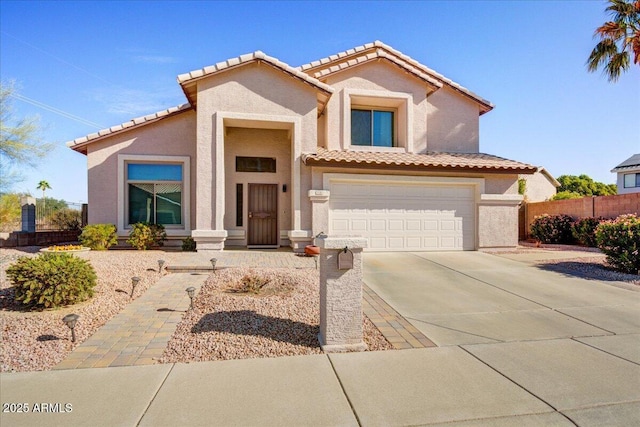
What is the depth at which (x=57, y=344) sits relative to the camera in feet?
14.1

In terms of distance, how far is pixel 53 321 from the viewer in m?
5.04

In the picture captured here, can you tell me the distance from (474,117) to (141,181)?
14.0 meters

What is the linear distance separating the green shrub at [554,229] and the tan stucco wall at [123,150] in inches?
609

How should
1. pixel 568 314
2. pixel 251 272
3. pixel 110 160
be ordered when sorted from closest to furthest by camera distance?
1. pixel 568 314
2. pixel 251 272
3. pixel 110 160

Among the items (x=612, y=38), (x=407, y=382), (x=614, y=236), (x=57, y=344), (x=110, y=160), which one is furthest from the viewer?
(x=612, y=38)

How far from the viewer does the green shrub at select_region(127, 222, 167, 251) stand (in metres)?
11.5

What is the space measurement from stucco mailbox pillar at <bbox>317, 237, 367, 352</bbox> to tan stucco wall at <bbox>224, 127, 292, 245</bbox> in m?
8.88

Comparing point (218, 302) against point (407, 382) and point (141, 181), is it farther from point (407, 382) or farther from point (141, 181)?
point (141, 181)

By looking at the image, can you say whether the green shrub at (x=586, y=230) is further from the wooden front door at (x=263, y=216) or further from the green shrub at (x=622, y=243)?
the wooden front door at (x=263, y=216)

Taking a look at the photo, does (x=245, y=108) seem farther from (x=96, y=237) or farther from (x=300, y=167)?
(x=96, y=237)

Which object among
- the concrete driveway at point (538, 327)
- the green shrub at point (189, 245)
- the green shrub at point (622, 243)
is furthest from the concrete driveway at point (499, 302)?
the green shrub at point (189, 245)

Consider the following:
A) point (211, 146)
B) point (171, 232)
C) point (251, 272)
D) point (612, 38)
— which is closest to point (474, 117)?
point (612, 38)

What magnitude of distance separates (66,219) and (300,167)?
39.6 feet

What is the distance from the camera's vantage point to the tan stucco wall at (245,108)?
11.0 metres
